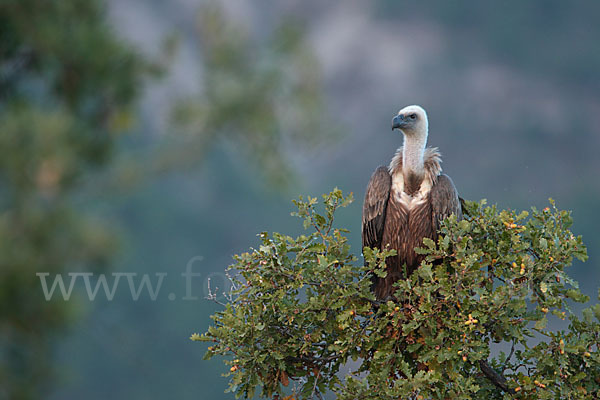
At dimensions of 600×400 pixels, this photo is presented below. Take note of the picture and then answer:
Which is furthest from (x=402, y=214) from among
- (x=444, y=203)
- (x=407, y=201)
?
(x=444, y=203)

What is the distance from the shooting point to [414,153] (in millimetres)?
4621

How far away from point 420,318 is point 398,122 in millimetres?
1562

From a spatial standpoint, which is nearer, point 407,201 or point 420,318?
point 420,318

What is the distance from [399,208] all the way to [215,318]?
1.50 meters

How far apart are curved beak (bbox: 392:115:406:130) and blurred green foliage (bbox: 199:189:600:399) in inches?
38.8

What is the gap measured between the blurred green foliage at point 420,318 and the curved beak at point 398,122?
3.23 ft

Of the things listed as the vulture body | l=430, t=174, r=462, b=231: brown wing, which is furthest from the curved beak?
l=430, t=174, r=462, b=231: brown wing

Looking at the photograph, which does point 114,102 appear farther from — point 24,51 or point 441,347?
point 441,347

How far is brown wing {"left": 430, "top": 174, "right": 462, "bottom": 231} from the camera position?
4.34 m

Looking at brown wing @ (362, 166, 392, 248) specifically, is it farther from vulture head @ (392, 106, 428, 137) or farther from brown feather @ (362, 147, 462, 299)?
vulture head @ (392, 106, 428, 137)

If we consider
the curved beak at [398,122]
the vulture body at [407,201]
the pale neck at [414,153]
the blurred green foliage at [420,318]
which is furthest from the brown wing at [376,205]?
the blurred green foliage at [420,318]

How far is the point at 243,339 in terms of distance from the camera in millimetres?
3635

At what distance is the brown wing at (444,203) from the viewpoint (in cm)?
434

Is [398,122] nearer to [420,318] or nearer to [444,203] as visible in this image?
[444,203]
